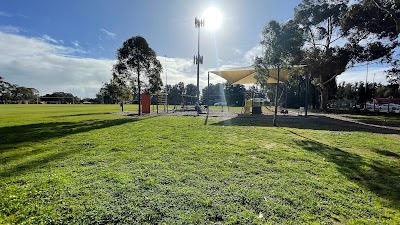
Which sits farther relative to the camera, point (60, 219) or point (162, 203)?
point (162, 203)

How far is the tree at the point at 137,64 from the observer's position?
808 inches

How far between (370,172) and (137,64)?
62.0ft

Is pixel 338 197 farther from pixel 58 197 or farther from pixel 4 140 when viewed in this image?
pixel 4 140

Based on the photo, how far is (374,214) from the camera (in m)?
2.98

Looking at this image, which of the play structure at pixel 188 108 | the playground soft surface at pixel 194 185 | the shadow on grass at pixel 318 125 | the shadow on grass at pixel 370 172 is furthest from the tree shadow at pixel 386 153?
the play structure at pixel 188 108

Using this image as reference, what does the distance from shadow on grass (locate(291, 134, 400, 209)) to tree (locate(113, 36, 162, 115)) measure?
664 inches

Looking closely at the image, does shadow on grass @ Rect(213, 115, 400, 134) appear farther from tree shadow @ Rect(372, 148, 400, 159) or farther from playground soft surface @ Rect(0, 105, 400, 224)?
playground soft surface @ Rect(0, 105, 400, 224)

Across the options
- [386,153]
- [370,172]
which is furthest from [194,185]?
[386,153]

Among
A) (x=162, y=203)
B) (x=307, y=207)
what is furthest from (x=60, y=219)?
(x=307, y=207)

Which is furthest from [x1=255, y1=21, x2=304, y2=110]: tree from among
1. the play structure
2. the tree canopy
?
the play structure

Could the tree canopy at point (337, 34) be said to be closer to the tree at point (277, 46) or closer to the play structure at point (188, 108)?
the tree at point (277, 46)

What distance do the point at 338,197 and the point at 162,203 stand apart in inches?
98.1

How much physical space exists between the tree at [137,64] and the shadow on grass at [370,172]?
16878 mm

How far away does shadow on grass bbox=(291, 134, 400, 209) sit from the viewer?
378 centimetres
